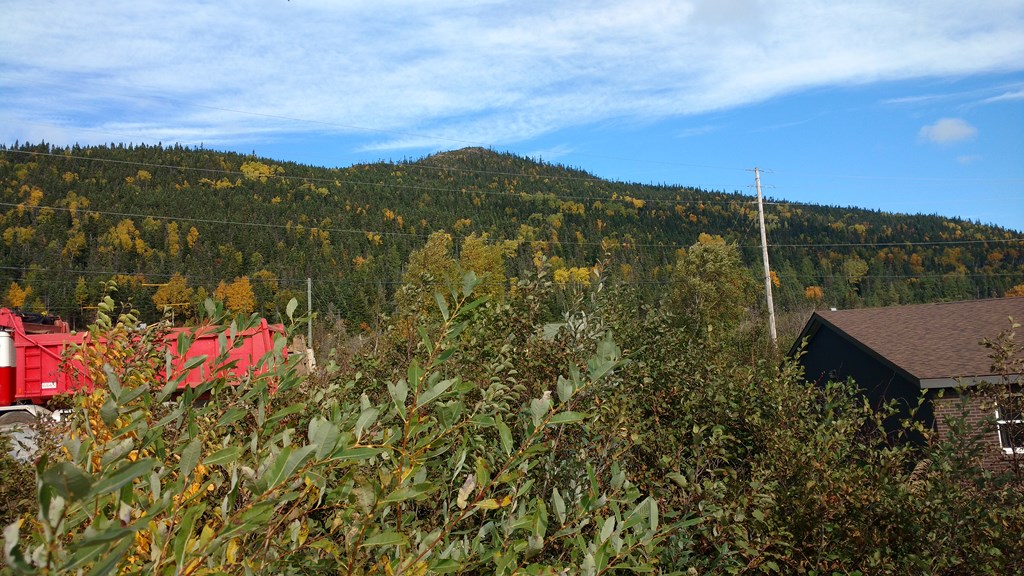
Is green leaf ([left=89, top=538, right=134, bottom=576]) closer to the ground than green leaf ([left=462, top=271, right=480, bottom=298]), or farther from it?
closer to the ground

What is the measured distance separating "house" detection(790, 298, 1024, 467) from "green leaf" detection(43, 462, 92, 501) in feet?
45.6

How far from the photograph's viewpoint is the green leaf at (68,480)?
80 cm

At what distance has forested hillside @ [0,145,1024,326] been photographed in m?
62.0

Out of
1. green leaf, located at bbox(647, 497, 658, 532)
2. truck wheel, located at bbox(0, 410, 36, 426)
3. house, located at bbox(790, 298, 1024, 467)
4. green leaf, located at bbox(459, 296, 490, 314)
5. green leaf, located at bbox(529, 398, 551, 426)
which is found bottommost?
truck wheel, located at bbox(0, 410, 36, 426)

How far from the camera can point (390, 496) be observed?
59.9 inches

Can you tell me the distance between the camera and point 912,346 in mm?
17703

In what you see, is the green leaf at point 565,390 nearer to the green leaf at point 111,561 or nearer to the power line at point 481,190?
the green leaf at point 111,561

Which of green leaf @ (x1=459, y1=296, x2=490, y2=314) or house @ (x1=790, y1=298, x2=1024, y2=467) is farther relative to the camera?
house @ (x1=790, y1=298, x2=1024, y2=467)

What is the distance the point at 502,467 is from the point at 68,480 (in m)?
1.35

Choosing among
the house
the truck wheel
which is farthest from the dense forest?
the truck wheel

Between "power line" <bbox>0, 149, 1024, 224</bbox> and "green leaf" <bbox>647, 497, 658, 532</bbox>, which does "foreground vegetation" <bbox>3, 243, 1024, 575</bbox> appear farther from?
"power line" <bbox>0, 149, 1024, 224</bbox>

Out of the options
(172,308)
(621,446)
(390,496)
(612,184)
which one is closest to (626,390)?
(621,446)

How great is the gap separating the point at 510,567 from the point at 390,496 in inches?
13.8

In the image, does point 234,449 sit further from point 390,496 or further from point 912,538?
point 912,538
